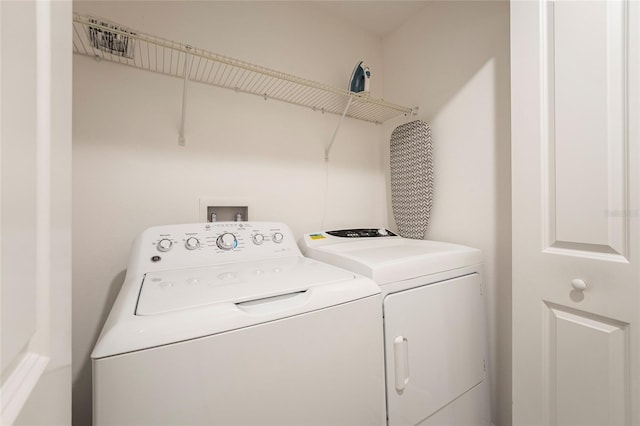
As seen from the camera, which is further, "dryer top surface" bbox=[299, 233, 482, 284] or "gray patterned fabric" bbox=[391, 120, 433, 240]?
"gray patterned fabric" bbox=[391, 120, 433, 240]

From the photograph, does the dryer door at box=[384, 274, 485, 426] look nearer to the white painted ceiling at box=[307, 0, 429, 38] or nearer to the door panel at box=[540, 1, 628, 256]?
the door panel at box=[540, 1, 628, 256]

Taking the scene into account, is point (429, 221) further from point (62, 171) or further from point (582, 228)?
point (62, 171)

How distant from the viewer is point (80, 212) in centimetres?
104

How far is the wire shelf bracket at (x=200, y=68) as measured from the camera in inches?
36.8

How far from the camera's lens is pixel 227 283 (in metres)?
0.78

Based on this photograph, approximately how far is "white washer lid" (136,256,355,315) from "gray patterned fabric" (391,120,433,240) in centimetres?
81

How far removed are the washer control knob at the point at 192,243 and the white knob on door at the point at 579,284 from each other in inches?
54.2

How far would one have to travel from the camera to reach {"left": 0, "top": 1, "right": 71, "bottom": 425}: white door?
0.22m

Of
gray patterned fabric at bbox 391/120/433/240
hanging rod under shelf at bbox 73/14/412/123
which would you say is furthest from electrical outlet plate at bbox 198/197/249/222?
gray patterned fabric at bbox 391/120/433/240

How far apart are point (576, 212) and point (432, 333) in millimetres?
643

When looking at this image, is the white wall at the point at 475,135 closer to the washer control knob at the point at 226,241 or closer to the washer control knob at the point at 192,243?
the washer control knob at the point at 226,241

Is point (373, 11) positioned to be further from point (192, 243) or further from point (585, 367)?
point (585, 367)

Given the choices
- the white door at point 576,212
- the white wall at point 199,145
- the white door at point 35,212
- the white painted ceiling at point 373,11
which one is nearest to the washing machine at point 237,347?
the white door at point 35,212

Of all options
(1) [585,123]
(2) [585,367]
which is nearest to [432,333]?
(2) [585,367]
